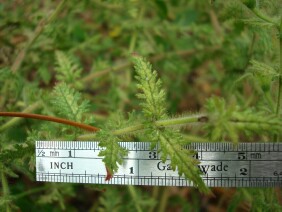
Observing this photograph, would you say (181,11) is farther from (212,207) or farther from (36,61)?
(212,207)

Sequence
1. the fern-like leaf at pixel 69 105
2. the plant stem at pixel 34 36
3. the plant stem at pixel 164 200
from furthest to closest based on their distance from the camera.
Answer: the plant stem at pixel 164 200 < the plant stem at pixel 34 36 < the fern-like leaf at pixel 69 105

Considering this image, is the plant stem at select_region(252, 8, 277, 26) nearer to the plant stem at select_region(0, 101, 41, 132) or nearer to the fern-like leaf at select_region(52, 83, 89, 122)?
the fern-like leaf at select_region(52, 83, 89, 122)

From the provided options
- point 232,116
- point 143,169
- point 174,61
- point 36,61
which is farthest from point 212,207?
point 232,116

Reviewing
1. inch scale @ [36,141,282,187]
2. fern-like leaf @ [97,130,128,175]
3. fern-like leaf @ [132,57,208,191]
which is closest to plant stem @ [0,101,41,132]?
inch scale @ [36,141,282,187]

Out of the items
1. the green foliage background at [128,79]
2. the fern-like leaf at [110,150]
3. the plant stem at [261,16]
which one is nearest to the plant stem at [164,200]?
the green foliage background at [128,79]

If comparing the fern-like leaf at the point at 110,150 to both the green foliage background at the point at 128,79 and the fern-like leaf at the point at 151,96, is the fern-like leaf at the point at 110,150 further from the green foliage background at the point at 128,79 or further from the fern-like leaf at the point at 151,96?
the fern-like leaf at the point at 151,96
